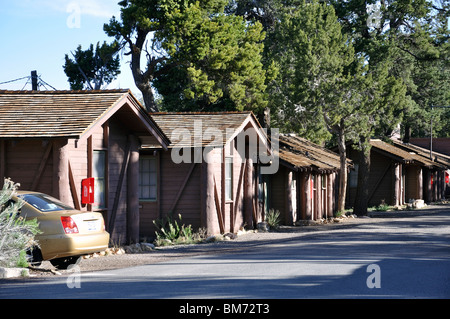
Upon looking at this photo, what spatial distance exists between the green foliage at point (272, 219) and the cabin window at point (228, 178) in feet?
12.9

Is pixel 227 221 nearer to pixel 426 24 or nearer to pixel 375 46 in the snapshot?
pixel 375 46

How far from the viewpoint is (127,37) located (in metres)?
38.2

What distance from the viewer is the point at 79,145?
57.1 feet

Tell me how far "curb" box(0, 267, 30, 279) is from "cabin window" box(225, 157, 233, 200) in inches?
474

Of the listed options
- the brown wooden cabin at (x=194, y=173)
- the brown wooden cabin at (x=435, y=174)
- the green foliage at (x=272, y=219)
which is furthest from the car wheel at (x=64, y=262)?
the brown wooden cabin at (x=435, y=174)

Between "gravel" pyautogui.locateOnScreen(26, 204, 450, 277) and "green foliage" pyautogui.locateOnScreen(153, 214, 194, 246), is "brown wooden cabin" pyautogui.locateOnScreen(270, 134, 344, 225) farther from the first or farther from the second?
"green foliage" pyautogui.locateOnScreen(153, 214, 194, 246)

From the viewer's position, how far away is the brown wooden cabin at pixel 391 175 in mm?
45188

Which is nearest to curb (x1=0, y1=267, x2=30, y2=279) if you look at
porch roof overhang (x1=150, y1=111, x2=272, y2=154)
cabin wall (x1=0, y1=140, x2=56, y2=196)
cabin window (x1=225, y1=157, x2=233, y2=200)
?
cabin wall (x1=0, y1=140, x2=56, y2=196)

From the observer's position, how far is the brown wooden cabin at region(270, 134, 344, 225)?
29.6 metres

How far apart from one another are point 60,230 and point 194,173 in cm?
990

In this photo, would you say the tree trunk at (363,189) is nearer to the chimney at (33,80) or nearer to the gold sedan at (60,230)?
the chimney at (33,80)

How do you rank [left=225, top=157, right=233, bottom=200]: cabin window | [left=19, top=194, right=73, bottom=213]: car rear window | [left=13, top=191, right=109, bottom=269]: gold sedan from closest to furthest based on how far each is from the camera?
[left=13, top=191, right=109, bottom=269]: gold sedan, [left=19, top=194, right=73, bottom=213]: car rear window, [left=225, top=157, right=233, bottom=200]: cabin window

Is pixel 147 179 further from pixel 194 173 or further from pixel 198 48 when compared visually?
pixel 198 48

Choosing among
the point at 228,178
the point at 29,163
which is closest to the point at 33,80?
the point at 228,178
